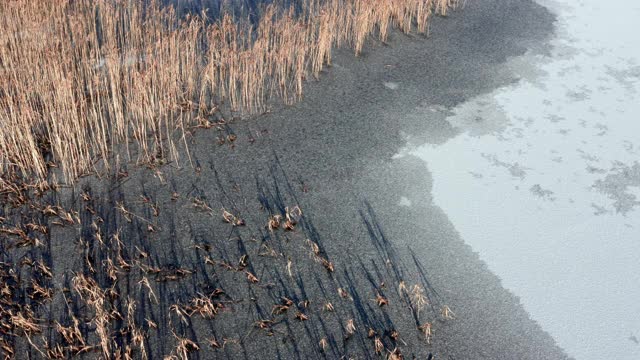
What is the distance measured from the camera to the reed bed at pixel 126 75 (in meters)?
2.94

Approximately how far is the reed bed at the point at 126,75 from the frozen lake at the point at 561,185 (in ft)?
3.54

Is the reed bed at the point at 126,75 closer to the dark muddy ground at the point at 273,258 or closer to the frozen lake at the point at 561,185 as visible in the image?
the dark muddy ground at the point at 273,258

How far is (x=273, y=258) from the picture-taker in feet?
8.34

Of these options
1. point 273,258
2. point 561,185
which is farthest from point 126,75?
point 561,185

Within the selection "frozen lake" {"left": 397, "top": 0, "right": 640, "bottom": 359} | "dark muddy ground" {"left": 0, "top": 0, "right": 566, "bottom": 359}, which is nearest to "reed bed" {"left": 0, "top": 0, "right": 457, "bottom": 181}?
"dark muddy ground" {"left": 0, "top": 0, "right": 566, "bottom": 359}

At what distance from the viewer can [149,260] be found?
250cm

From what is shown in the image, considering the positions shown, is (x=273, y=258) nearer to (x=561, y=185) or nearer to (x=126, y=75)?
(x=126, y=75)

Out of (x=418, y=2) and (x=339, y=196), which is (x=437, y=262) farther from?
(x=418, y=2)

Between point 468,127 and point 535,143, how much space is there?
425mm

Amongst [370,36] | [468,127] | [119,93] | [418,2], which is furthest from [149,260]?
[418,2]

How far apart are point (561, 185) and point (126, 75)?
8.81ft

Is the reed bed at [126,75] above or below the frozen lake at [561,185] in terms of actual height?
above

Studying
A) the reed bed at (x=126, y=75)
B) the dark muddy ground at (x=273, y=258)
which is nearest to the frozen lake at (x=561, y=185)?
the dark muddy ground at (x=273, y=258)

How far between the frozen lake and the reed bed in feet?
3.54
